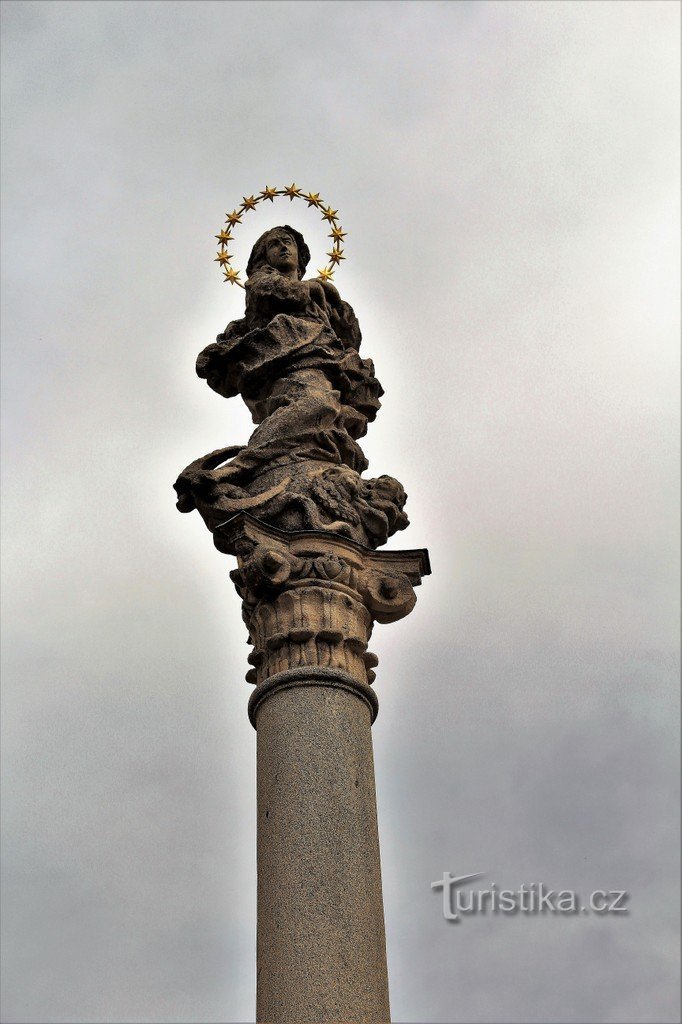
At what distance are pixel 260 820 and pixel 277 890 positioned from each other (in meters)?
0.73

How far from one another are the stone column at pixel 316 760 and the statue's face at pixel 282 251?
4.47 meters

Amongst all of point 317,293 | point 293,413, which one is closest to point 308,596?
point 293,413

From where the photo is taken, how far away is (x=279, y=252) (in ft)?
52.6

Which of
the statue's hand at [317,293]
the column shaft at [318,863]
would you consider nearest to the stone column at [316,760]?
the column shaft at [318,863]

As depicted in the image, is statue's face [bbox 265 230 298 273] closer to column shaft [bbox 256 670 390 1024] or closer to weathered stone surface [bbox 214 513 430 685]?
weathered stone surface [bbox 214 513 430 685]

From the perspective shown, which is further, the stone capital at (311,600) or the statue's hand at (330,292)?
the statue's hand at (330,292)

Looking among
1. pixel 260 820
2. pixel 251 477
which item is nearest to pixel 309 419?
pixel 251 477

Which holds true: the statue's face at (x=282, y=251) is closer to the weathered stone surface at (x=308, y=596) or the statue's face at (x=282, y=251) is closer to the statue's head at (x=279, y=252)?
the statue's head at (x=279, y=252)

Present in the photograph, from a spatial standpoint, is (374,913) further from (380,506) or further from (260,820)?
(380,506)

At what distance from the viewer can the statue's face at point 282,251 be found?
628 inches

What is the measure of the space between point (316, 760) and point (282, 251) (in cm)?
728

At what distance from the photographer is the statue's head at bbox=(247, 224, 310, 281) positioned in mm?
15984

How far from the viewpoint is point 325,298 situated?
15664 mm

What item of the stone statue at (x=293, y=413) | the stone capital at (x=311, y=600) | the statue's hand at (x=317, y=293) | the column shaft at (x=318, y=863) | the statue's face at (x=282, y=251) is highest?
the statue's face at (x=282, y=251)
